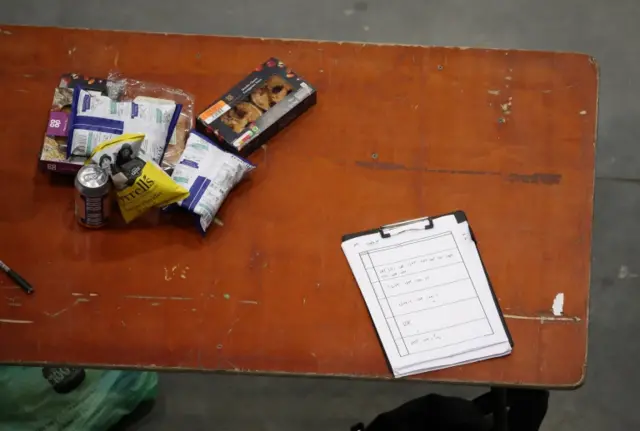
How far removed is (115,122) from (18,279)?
30 cm

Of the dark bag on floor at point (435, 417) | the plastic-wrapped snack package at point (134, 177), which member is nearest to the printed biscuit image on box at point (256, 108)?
the plastic-wrapped snack package at point (134, 177)

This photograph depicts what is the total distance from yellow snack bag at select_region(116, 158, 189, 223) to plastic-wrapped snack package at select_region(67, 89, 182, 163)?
0.06m

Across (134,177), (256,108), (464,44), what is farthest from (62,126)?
(464,44)

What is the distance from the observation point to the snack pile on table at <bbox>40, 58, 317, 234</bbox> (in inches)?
45.3

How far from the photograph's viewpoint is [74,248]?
1.20 meters

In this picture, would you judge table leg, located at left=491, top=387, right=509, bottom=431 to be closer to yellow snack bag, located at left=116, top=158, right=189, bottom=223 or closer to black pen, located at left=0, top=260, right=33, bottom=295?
yellow snack bag, located at left=116, top=158, right=189, bottom=223

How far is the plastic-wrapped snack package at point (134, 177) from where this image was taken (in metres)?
1.14

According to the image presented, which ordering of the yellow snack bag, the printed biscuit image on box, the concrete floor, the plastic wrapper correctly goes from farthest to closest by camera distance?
the concrete floor
the plastic wrapper
the printed biscuit image on box
the yellow snack bag

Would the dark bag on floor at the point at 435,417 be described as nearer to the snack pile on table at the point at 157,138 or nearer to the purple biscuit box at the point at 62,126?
the snack pile on table at the point at 157,138

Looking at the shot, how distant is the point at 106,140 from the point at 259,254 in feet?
1.01

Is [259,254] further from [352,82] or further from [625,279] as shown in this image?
[625,279]

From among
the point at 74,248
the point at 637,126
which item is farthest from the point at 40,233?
the point at 637,126

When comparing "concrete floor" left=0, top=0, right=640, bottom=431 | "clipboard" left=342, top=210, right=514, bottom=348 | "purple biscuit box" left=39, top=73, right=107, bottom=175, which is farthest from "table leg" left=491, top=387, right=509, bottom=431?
"purple biscuit box" left=39, top=73, right=107, bottom=175

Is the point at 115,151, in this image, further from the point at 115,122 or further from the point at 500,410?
the point at 500,410
